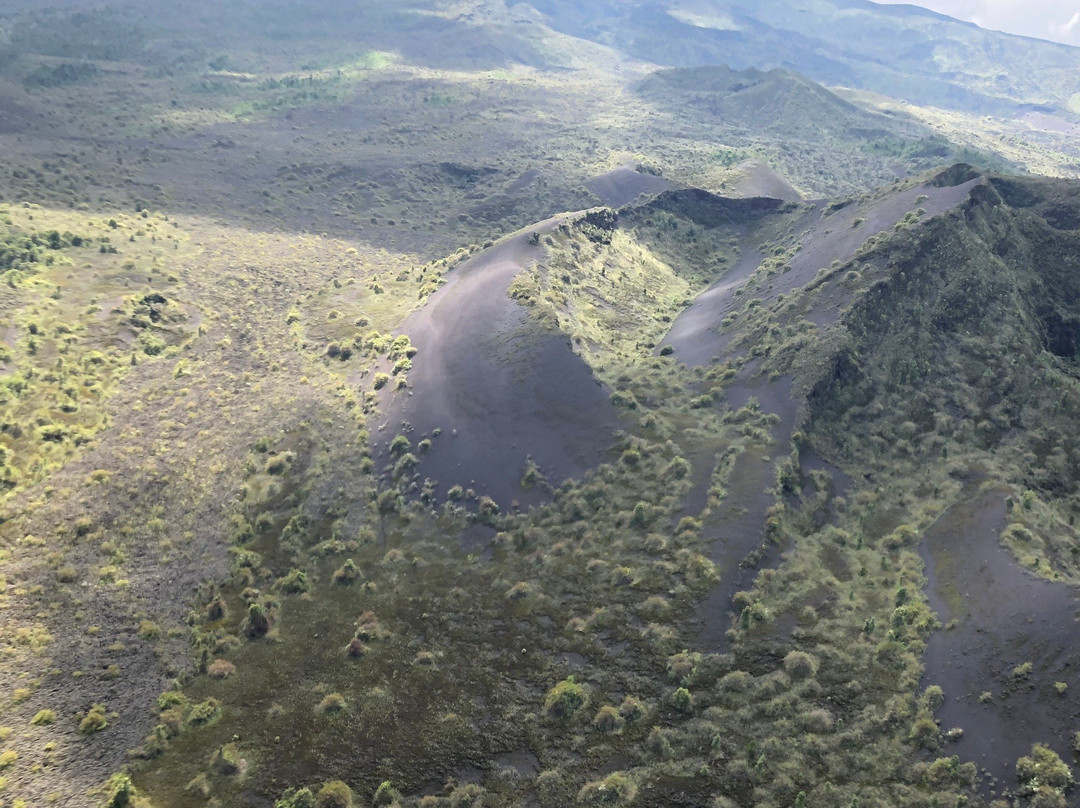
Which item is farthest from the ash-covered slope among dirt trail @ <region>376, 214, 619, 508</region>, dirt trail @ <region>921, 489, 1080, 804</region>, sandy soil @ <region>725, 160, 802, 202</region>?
sandy soil @ <region>725, 160, 802, 202</region>

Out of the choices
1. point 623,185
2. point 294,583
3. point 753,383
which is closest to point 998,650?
point 753,383

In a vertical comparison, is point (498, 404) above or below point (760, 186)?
below

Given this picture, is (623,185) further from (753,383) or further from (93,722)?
(93,722)

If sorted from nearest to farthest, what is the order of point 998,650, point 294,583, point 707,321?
1. point 998,650
2. point 294,583
3. point 707,321

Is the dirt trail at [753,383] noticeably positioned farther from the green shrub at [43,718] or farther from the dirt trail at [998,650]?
the green shrub at [43,718]

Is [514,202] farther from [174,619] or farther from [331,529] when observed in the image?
[174,619]

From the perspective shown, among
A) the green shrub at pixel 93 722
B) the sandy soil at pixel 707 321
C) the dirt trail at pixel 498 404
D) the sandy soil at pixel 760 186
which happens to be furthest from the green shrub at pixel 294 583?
the sandy soil at pixel 760 186
